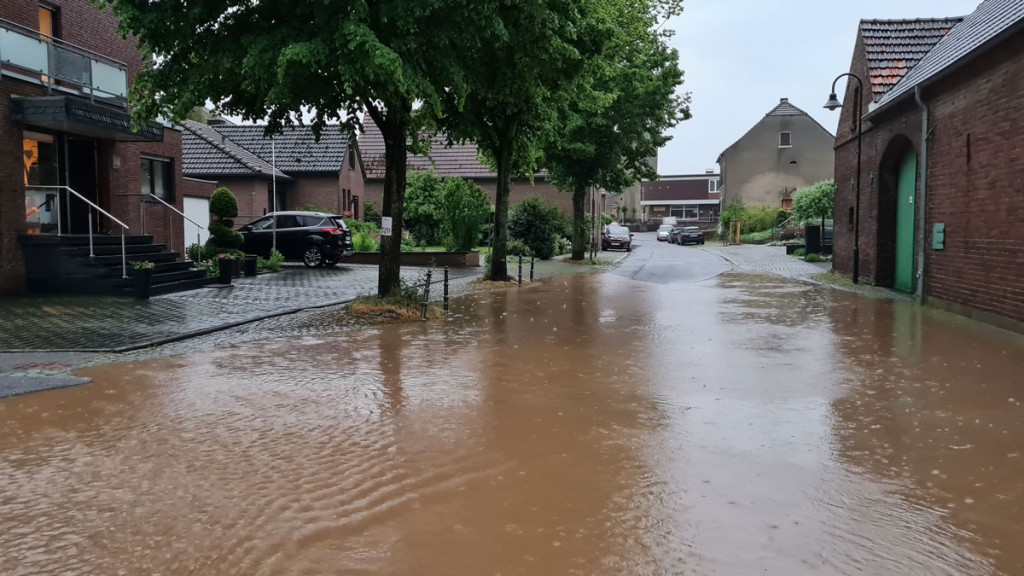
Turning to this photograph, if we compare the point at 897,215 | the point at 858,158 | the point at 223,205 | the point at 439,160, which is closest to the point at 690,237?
the point at 439,160

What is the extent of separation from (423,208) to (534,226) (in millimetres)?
5389

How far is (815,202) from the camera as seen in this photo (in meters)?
41.4

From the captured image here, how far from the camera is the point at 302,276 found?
21859 millimetres

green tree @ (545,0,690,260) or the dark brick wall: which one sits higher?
green tree @ (545,0,690,260)

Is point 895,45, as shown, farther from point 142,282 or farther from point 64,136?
point 64,136

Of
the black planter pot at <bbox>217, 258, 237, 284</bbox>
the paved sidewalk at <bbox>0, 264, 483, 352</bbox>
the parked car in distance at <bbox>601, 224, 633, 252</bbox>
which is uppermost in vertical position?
the parked car in distance at <bbox>601, 224, 633, 252</bbox>

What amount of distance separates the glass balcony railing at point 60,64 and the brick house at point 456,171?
2413cm

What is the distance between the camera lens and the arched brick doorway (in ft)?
59.7

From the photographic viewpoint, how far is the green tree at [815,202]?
39.6m

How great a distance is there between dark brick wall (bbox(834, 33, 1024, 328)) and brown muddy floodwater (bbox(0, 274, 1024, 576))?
129 inches

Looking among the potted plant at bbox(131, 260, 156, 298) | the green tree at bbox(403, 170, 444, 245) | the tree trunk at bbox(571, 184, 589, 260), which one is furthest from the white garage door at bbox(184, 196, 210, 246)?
the tree trunk at bbox(571, 184, 589, 260)

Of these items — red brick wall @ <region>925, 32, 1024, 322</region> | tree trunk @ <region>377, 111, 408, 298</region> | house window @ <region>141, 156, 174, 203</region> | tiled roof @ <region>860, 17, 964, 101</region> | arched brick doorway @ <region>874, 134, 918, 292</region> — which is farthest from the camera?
house window @ <region>141, 156, 174, 203</region>

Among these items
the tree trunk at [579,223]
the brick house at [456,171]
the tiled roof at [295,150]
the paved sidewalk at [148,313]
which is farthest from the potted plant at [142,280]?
the brick house at [456,171]

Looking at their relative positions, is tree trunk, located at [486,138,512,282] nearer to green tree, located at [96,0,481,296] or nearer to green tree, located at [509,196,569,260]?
green tree, located at [96,0,481,296]
